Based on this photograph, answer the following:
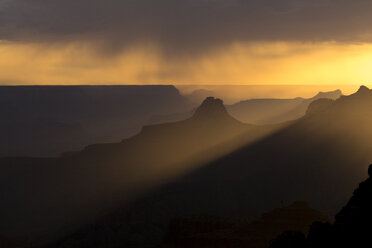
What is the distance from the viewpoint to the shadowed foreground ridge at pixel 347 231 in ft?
118

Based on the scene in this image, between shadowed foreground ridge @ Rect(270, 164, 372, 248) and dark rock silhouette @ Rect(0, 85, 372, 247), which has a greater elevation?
dark rock silhouette @ Rect(0, 85, 372, 247)

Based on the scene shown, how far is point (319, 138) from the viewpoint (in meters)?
165

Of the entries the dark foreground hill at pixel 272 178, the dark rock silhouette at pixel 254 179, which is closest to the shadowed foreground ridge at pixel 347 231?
the dark rock silhouette at pixel 254 179

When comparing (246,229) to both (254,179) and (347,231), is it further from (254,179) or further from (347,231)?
(254,179)

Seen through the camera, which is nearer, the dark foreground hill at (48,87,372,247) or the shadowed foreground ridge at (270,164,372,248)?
the shadowed foreground ridge at (270,164,372,248)

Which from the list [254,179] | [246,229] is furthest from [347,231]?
[254,179]

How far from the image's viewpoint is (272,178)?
506 feet

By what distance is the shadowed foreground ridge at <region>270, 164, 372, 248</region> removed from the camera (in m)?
36.0

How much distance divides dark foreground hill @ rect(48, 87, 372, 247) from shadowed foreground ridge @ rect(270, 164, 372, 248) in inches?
3268

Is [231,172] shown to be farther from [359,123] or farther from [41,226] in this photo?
[41,226]

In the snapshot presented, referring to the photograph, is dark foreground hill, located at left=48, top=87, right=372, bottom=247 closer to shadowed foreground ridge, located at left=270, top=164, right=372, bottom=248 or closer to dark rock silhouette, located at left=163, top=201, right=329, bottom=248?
dark rock silhouette, located at left=163, top=201, right=329, bottom=248

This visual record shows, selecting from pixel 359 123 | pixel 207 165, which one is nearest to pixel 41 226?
pixel 207 165

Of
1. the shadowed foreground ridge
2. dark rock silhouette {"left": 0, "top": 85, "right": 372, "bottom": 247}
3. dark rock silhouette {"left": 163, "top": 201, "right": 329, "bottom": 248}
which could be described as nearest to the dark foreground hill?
dark rock silhouette {"left": 0, "top": 85, "right": 372, "bottom": 247}

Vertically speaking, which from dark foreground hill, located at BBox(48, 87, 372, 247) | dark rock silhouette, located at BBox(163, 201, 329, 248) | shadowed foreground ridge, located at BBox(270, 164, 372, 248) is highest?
dark foreground hill, located at BBox(48, 87, 372, 247)
